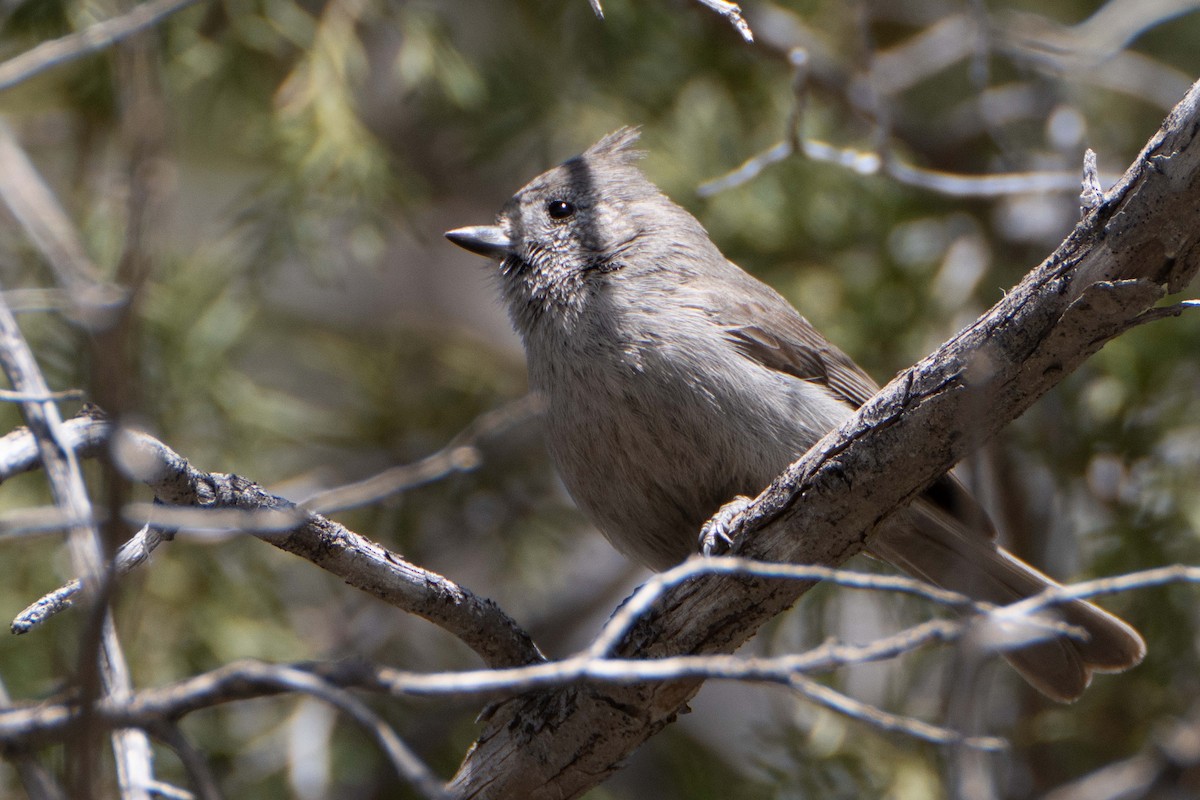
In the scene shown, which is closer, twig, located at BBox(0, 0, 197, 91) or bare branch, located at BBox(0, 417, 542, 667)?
bare branch, located at BBox(0, 417, 542, 667)

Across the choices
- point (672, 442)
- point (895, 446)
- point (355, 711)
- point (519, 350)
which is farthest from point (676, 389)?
point (519, 350)

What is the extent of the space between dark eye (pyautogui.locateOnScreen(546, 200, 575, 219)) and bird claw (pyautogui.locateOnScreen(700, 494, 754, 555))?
1388mm

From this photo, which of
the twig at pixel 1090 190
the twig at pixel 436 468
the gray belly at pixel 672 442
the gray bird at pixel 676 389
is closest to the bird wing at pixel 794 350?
the gray bird at pixel 676 389

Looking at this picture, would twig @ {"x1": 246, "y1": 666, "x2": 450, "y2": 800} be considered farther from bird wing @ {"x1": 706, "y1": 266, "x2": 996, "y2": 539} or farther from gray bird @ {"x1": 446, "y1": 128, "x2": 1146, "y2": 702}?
bird wing @ {"x1": 706, "y1": 266, "x2": 996, "y2": 539}

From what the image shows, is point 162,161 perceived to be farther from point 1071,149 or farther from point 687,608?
point 1071,149

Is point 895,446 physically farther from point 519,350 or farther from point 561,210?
point 519,350

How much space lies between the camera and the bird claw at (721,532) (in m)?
3.03

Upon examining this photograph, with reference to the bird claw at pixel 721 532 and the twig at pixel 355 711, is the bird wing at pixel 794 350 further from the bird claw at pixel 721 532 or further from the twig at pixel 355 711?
the twig at pixel 355 711

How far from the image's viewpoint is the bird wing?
3736 mm

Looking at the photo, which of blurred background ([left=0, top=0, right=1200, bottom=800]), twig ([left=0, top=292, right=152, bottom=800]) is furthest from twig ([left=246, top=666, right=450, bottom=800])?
blurred background ([left=0, top=0, right=1200, bottom=800])

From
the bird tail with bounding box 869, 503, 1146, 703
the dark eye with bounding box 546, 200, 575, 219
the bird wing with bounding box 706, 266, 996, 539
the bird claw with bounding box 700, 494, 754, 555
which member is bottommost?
the bird tail with bounding box 869, 503, 1146, 703

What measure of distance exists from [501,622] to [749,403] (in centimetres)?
100

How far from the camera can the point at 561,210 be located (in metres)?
4.25

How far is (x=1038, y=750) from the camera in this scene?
5.03 m
